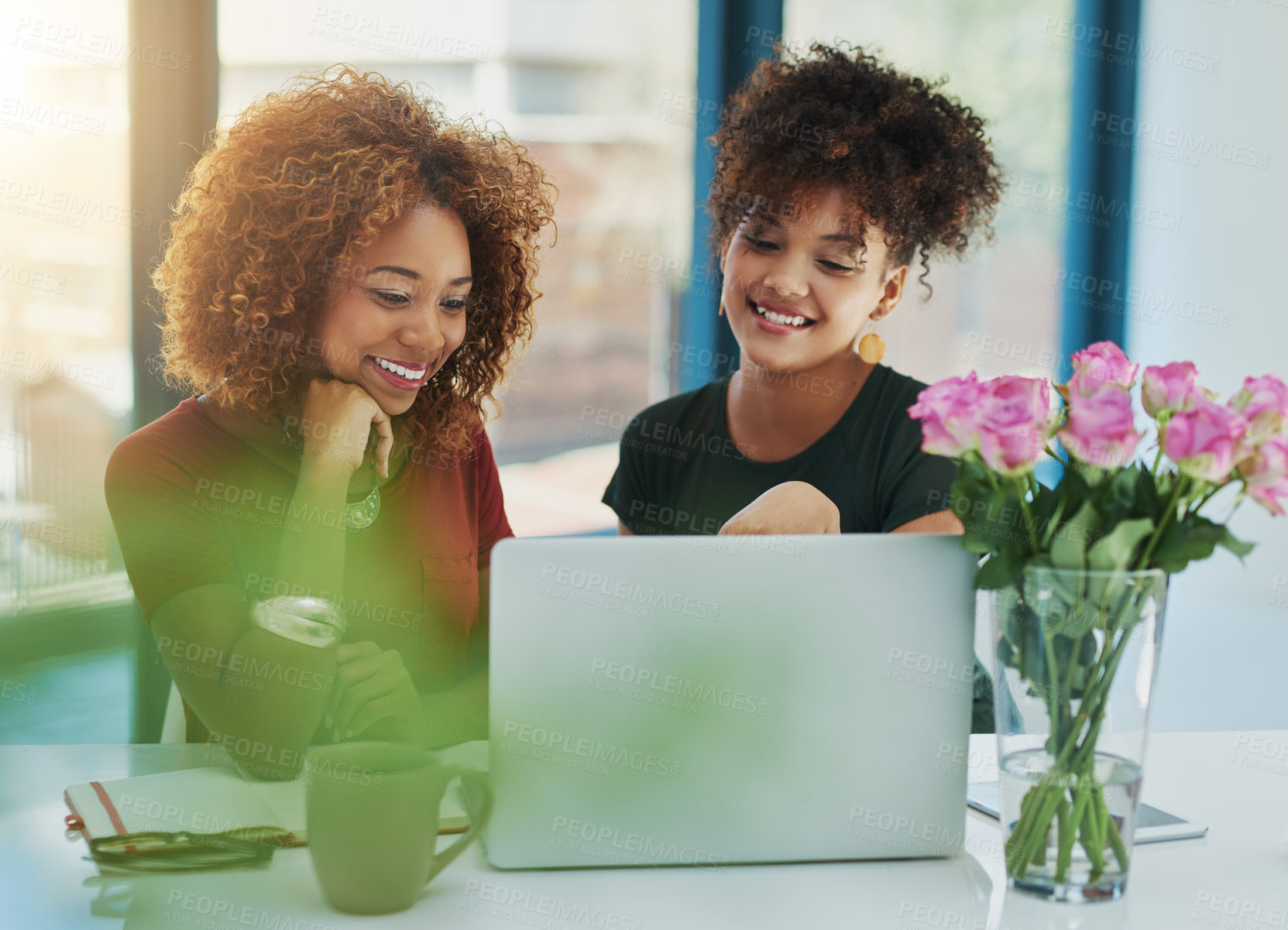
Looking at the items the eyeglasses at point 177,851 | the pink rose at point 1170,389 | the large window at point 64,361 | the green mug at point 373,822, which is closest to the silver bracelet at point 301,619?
the eyeglasses at point 177,851

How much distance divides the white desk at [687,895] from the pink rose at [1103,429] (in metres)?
A: 0.36

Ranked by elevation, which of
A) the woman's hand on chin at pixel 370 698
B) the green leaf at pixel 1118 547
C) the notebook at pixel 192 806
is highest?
the green leaf at pixel 1118 547

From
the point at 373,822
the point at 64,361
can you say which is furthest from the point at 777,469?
the point at 64,361

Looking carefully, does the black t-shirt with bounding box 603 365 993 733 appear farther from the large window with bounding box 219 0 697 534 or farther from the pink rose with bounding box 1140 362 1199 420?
the large window with bounding box 219 0 697 534

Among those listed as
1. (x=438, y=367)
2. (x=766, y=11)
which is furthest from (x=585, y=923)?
(x=766, y=11)

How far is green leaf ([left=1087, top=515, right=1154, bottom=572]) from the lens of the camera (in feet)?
2.66

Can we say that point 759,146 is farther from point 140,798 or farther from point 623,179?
point 140,798

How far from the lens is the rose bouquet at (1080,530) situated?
0.81 m

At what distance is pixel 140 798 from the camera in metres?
0.96

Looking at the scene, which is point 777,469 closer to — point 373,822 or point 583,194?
point 373,822

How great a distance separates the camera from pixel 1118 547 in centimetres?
81

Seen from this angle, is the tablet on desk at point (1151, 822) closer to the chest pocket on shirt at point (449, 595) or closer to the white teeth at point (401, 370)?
the chest pocket on shirt at point (449, 595)

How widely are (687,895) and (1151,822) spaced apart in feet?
1.51

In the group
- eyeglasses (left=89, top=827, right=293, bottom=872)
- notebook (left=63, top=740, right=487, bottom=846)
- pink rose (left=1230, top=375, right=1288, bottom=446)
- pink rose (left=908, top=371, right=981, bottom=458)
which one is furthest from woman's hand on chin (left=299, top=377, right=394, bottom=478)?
pink rose (left=1230, top=375, right=1288, bottom=446)
